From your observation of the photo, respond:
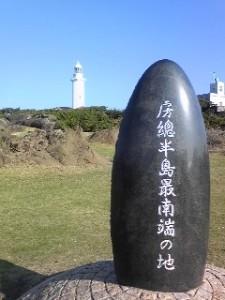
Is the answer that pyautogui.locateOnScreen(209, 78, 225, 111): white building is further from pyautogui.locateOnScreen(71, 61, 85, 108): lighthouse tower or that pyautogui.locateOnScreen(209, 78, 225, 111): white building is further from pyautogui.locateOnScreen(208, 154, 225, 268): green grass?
pyautogui.locateOnScreen(208, 154, 225, 268): green grass

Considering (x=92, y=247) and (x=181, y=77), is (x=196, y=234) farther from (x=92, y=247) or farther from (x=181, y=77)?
(x=92, y=247)

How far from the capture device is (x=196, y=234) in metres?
4.13

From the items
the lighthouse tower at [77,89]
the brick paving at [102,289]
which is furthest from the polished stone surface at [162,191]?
the lighthouse tower at [77,89]

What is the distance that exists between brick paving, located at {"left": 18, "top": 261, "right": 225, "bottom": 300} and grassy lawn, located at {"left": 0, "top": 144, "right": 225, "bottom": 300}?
1.57m

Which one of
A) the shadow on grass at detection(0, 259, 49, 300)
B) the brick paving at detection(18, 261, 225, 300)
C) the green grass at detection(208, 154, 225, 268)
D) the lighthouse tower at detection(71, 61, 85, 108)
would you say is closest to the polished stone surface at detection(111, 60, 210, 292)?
the brick paving at detection(18, 261, 225, 300)

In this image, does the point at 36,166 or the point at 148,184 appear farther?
the point at 36,166

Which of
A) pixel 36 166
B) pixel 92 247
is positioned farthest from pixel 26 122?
→ pixel 92 247

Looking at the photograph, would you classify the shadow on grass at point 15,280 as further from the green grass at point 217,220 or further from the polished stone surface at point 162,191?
the green grass at point 217,220

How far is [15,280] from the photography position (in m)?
6.27

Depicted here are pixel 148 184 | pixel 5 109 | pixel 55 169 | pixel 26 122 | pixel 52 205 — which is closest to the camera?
pixel 148 184

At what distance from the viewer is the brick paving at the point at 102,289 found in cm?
400

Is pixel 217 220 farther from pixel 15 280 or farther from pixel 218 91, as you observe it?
pixel 218 91

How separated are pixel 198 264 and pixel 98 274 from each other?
3.24 feet

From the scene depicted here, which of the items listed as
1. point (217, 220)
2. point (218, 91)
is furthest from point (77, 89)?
point (217, 220)
